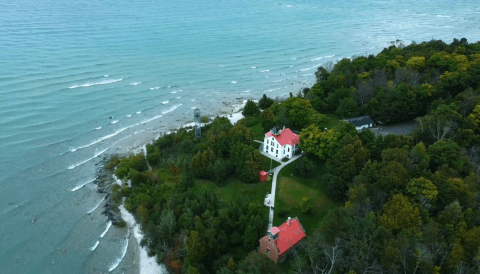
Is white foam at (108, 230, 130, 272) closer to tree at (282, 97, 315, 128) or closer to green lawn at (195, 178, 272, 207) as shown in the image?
green lawn at (195, 178, 272, 207)

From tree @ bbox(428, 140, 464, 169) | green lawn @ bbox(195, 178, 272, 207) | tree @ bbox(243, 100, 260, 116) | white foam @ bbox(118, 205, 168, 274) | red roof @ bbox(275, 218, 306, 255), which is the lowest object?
white foam @ bbox(118, 205, 168, 274)

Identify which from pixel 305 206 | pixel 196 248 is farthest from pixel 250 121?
pixel 196 248

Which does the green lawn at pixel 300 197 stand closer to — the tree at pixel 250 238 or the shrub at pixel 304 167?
the shrub at pixel 304 167

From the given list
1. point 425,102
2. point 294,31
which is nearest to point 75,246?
point 425,102

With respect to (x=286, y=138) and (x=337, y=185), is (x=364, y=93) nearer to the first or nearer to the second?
(x=286, y=138)

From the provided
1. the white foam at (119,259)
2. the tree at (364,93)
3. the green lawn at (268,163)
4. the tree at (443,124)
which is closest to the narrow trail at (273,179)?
the green lawn at (268,163)

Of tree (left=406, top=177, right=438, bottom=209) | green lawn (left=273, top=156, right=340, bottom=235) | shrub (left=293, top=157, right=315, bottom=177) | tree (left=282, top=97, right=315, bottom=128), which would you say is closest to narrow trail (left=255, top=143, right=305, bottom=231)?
green lawn (left=273, top=156, right=340, bottom=235)

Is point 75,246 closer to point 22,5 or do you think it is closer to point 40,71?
point 40,71
